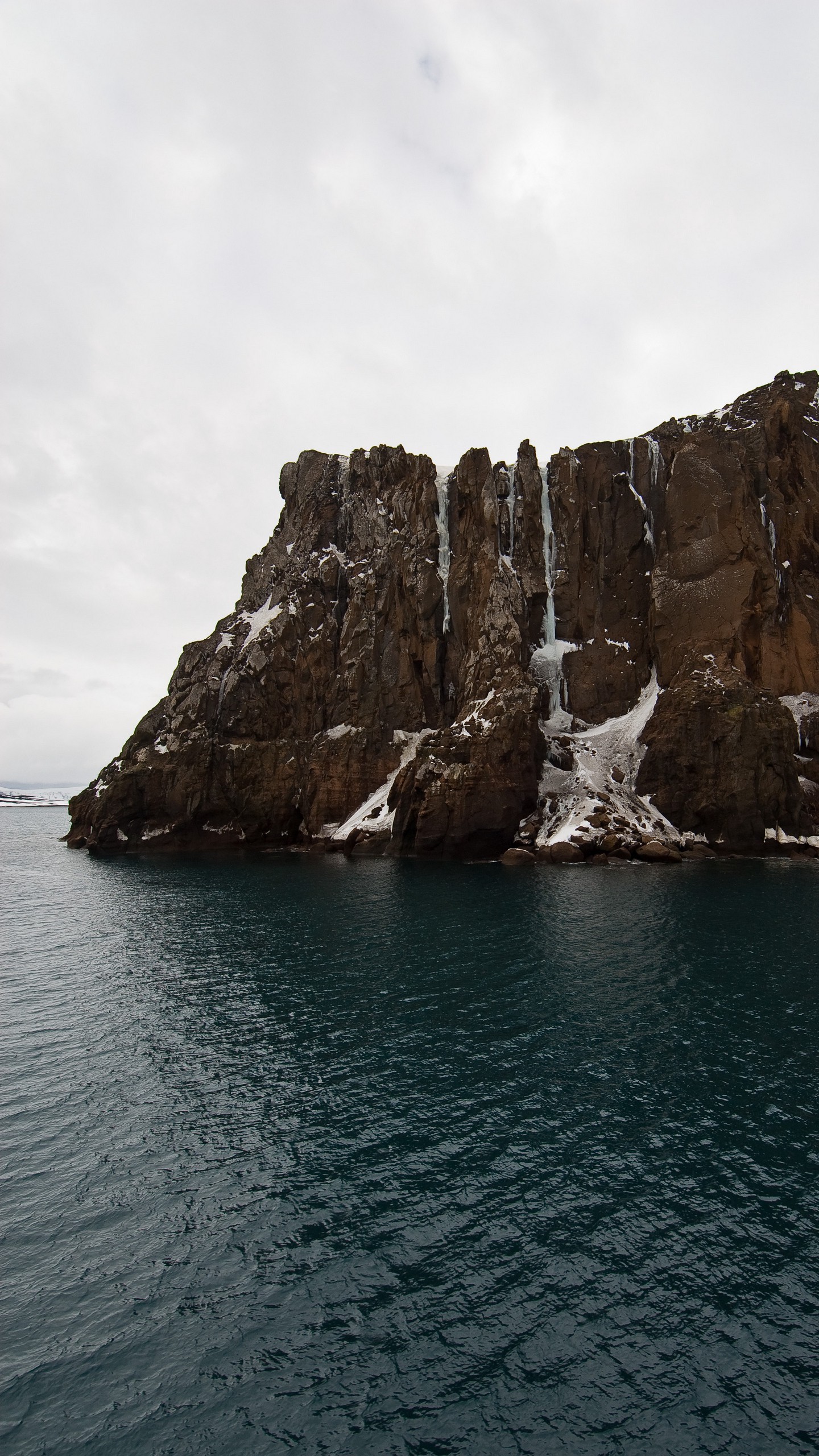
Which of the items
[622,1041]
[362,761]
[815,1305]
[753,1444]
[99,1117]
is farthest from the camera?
[362,761]

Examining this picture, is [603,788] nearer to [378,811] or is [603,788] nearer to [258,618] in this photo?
[378,811]

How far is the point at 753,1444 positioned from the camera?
10.1 meters

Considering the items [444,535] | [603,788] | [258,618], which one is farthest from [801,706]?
[258,618]

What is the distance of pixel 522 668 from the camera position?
285 ft

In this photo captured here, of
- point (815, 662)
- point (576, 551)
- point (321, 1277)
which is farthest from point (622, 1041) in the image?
point (576, 551)

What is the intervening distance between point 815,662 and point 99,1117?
88.1m

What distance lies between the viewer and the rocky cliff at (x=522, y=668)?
76.1 meters

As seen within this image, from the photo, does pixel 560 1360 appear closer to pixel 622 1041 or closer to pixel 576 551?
pixel 622 1041

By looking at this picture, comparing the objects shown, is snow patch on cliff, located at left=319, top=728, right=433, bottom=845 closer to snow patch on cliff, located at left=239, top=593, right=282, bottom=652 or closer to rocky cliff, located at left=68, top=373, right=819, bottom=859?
rocky cliff, located at left=68, top=373, right=819, bottom=859

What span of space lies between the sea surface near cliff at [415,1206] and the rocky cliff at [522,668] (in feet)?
140

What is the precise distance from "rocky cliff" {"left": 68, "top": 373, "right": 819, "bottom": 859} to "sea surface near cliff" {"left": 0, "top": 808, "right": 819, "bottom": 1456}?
140 ft

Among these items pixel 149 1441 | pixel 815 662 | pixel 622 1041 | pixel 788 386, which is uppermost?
pixel 788 386

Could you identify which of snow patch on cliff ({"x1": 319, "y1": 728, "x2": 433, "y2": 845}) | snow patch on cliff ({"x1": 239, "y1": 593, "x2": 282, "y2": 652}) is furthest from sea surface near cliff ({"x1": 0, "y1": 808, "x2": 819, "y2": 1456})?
snow patch on cliff ({"x1": 239, "y1": 593, "x2": 282, "y2": 652})

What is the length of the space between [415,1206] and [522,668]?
74816 mm
